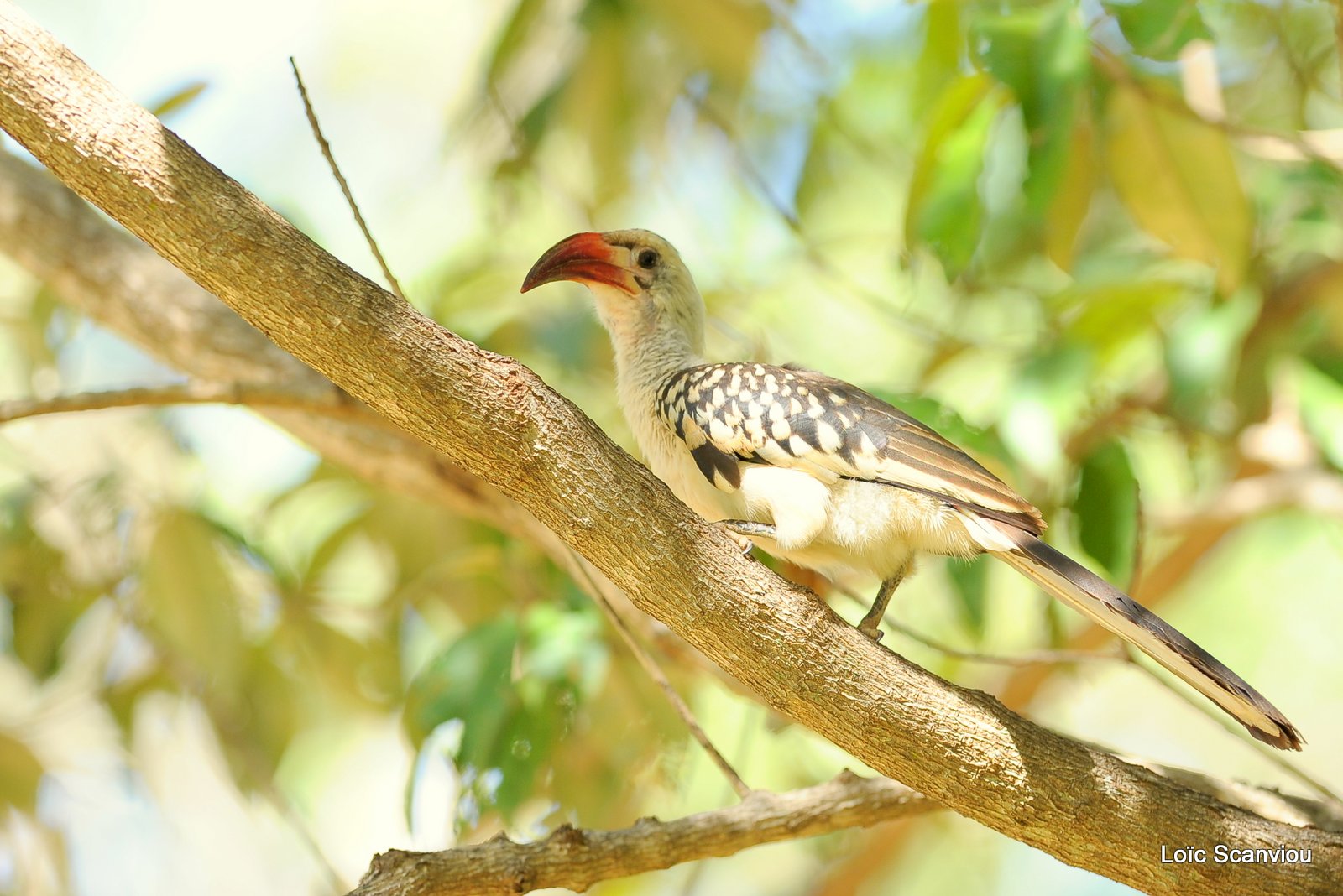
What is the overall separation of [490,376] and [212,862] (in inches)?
270

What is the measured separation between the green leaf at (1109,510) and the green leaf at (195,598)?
2.49 metres

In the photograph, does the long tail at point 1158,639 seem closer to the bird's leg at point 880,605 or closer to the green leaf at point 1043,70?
the bird's leg at point 880,605

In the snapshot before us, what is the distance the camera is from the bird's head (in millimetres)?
3139

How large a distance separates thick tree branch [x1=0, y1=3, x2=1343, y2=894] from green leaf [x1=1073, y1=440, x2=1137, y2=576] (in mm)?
848

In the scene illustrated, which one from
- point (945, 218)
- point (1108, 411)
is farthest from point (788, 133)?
point (945, 218)

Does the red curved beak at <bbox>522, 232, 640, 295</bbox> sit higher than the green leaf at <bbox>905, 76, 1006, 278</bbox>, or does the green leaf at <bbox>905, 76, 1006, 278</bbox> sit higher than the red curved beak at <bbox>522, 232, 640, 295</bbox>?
the green leaf at <bbox>905, 76, 1006, 278</bbox>

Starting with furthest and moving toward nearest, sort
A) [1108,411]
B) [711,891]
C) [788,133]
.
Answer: [711,891]
[788,133]
[1108,411]

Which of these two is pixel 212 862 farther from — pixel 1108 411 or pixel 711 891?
pixel 1108 411

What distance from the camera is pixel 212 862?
765cm

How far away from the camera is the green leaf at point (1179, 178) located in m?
3.13

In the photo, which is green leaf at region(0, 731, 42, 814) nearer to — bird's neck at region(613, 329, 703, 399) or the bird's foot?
bird's neck at region(613, 329, 703, 399)

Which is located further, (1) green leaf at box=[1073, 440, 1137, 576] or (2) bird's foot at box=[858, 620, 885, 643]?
(1) green leaf at box=[1073, 440, 1137, 576]

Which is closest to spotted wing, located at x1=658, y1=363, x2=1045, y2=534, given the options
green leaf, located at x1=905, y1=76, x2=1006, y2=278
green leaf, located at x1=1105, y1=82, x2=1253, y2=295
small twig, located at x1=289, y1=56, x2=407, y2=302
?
green leaf, located at x1=905, y1=76, x2=1006, y2=278

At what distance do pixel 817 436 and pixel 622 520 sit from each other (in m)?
0.65
